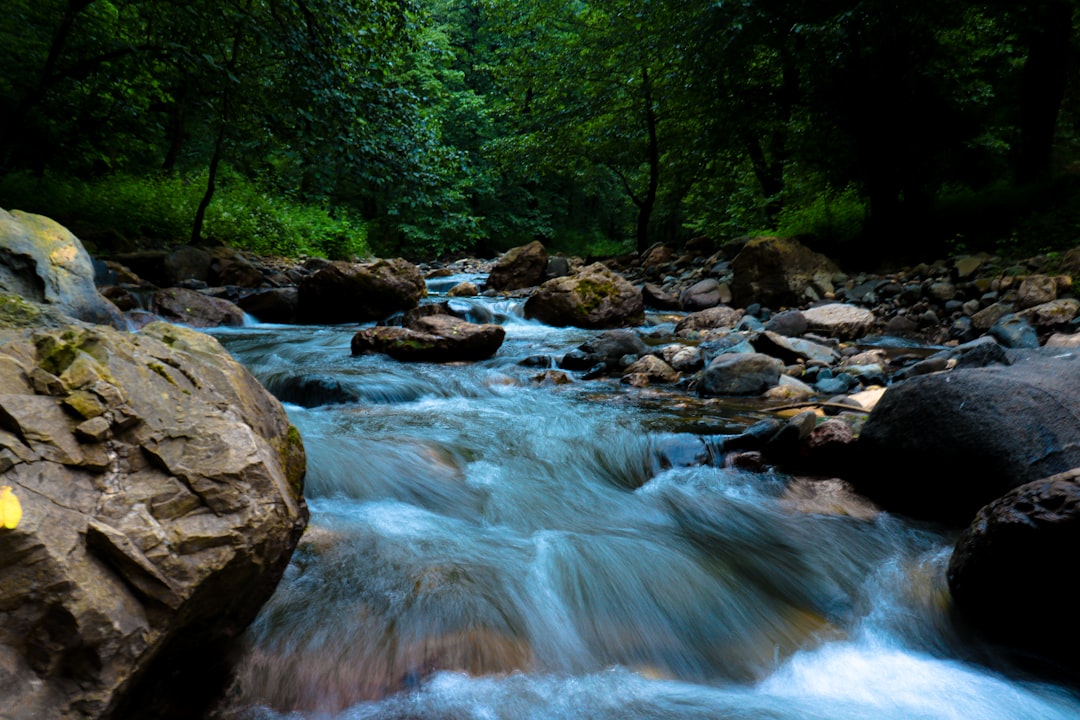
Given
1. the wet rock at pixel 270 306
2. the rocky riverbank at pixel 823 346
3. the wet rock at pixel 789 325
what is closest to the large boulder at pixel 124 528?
the rocky riverbank at pixel 823 346

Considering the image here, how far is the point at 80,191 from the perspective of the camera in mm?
12164

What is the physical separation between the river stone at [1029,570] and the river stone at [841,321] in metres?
5.81

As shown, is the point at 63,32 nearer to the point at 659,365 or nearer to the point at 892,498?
the point at 659,365

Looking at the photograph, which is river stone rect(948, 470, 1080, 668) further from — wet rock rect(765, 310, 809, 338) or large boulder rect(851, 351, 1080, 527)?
wet rock rect(765, 310, 809, 338)

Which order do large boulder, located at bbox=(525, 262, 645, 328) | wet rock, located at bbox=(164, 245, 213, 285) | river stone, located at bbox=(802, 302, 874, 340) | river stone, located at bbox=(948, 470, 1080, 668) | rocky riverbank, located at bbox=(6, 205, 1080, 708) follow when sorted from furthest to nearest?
wet rock, located at bbox=(164, 245, 213, 285) → large boulder, located at bbox=(525, 262, 645, 328) → river stone, located at bbox=(802, 302, 874, 340) → rocky riverbank, located at bbox=(6, 205, 1080, 708) → river stone, located at bbox=(948, 470, 1080, 668)

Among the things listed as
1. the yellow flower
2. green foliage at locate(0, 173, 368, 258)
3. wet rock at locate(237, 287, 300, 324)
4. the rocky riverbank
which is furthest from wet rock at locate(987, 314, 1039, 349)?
green foliage at locate(0, 173, 368, 258)

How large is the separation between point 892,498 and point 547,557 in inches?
79.7

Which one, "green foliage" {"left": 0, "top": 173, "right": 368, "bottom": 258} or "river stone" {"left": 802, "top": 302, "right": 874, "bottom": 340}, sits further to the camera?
"green foliage" {"left": 0, "top": 173, "right": 368, "bottom": 258}

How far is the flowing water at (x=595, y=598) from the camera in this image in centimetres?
216

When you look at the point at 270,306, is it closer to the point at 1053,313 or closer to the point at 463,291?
the point at 463,291

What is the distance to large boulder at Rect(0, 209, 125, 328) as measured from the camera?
13.8ft

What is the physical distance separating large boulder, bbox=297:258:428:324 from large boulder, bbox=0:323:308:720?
8.06 m

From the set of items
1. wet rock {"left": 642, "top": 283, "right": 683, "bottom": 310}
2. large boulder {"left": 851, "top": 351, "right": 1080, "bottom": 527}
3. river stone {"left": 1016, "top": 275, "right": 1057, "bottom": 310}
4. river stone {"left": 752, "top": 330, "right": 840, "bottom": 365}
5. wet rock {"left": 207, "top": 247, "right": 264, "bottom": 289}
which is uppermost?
wet rock {"left": 207, "top": 247, "right": 264, "bottom": 289}

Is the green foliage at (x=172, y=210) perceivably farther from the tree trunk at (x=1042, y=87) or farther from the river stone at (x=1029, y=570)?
the tree trunk at (x=1042, y=87)
